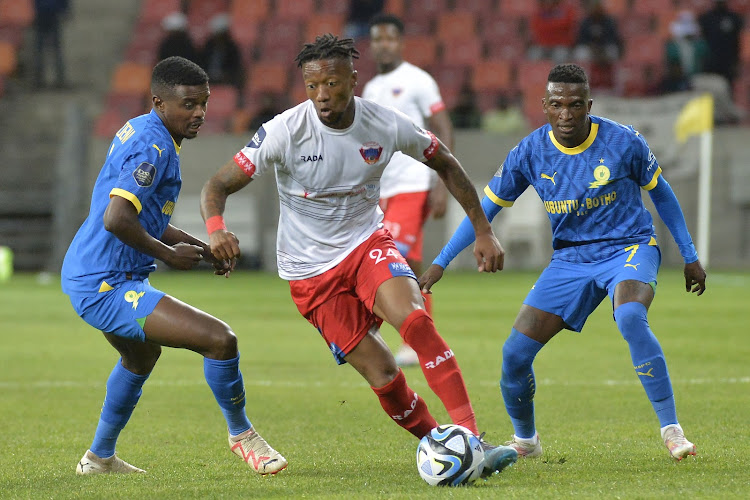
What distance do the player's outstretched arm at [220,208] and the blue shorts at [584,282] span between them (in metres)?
1.61

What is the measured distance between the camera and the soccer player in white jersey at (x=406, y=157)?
30.2 ft

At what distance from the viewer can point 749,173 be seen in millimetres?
20062

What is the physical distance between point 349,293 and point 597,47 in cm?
1668

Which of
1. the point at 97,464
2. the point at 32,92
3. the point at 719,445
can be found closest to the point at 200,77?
the point at 97,464

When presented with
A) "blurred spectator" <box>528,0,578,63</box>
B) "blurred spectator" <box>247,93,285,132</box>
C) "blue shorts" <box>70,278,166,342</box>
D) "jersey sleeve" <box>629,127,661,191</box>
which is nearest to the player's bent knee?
"blue shorts" <box>70,278,166,342</box>

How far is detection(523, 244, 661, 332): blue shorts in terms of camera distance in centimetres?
559

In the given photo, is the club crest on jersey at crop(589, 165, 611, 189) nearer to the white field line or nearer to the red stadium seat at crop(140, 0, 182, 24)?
the white field line

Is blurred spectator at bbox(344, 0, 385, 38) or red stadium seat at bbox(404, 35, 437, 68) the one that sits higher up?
blurred spectator at bbox(344, 0, 385, 38)

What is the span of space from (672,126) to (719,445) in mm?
14983

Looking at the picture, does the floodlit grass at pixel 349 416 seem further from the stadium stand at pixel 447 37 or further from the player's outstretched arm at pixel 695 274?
the stadium stand at pixel 447 37

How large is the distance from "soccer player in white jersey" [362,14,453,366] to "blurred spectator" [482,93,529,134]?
35.8 ft

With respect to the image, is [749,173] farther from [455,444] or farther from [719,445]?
[455,444]

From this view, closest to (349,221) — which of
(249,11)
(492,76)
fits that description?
(492,76)

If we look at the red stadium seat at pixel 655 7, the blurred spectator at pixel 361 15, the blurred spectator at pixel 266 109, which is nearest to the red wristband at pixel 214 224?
the blurred spectator at pixel 266 109
